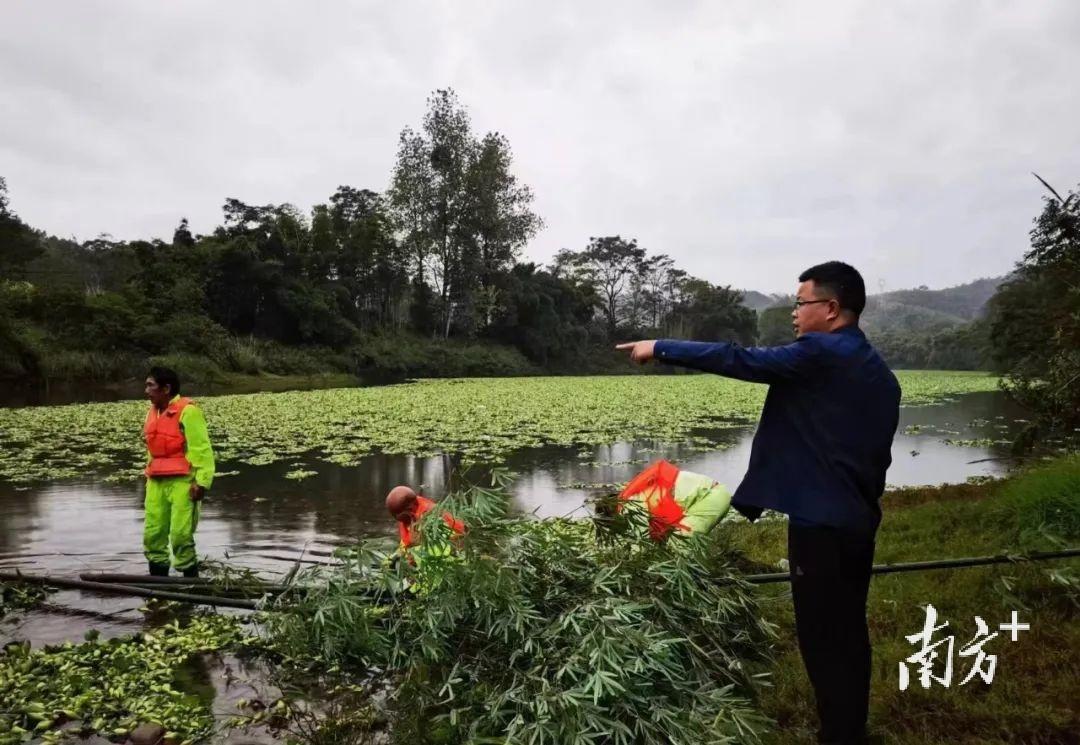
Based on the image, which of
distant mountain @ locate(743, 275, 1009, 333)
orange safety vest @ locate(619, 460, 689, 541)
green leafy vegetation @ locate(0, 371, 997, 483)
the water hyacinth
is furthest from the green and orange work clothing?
distant mountain @ locate(743, 275, 1009, 333)

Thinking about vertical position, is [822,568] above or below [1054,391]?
below

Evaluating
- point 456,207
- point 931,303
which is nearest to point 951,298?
point 931,303

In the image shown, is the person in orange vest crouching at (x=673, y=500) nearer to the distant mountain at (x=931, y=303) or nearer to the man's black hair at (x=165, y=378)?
the man's black hair at (x=165, y=378)

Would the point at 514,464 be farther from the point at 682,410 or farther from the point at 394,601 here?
the point at 682,410

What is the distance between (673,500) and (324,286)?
104ft

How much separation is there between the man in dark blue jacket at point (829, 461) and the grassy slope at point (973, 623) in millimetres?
474

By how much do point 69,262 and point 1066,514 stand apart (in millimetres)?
48996

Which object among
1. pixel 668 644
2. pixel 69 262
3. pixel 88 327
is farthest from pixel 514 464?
pixel 69 262

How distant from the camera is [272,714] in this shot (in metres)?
2.98

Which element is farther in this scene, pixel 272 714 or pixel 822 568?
pixel 272 714

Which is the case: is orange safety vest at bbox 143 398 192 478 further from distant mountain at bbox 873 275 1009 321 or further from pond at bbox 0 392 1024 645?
distant mountain at bbox 873 275 1009 321

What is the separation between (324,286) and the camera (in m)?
33.0

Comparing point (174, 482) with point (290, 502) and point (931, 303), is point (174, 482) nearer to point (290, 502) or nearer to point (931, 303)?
point (290, 502)

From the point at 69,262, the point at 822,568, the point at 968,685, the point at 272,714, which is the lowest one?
the point at 272,714
